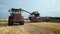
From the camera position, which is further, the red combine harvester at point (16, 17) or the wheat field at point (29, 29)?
the red combine harvester at point (16, 17)

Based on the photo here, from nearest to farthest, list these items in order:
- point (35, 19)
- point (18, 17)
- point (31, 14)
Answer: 1. point (18, 17)
2. point (35, 19)
3. point (31, 14)

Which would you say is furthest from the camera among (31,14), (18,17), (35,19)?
(31,14)

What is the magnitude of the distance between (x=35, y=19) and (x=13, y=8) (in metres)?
23.4

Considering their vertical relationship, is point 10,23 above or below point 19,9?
below

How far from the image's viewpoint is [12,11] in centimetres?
2923

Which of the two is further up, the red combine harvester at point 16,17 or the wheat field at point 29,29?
the red combine harvester at point 16,17

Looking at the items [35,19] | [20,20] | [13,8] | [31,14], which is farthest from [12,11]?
[31,14]

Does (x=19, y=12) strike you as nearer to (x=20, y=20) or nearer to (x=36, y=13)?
(x=20, y=20)

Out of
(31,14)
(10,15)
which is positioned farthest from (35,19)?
(10,15)

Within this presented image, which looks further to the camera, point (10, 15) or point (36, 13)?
point (36, 13)

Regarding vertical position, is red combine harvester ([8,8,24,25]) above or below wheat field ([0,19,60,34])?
above

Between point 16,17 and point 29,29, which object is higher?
point 16,17

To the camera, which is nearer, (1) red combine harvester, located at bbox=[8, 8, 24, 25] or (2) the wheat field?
(2) the wheat field

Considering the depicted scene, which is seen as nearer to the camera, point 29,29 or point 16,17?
point 29,29
